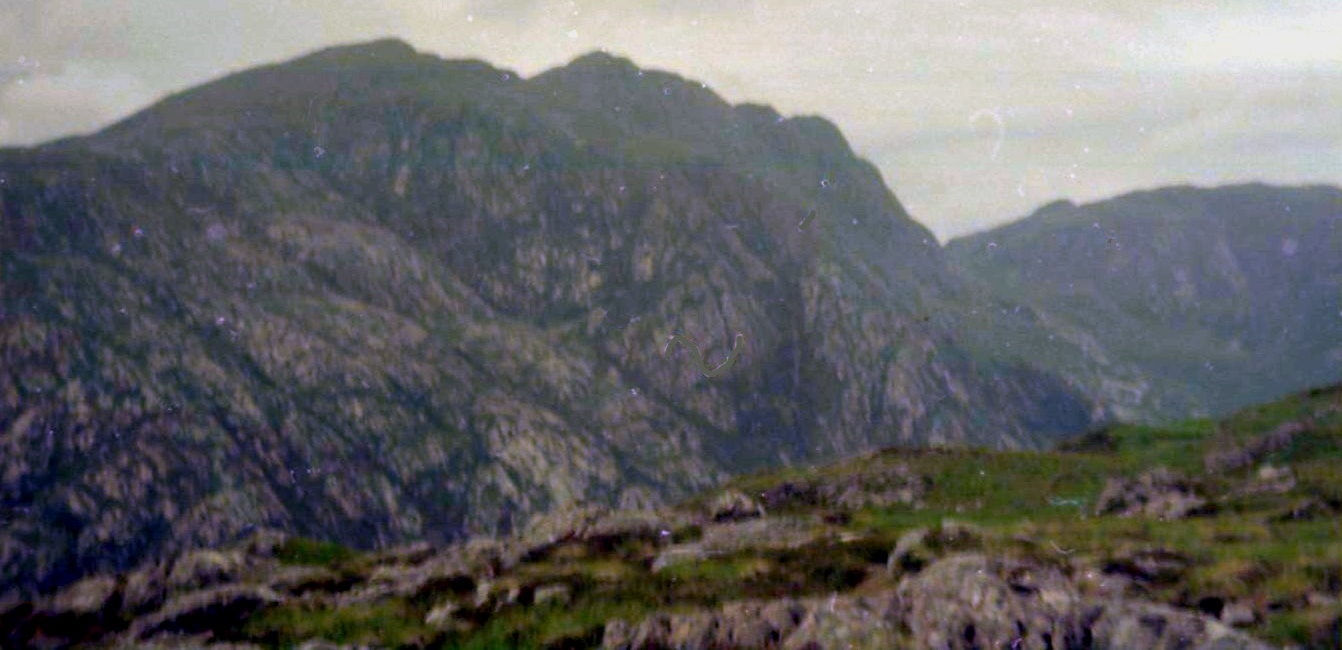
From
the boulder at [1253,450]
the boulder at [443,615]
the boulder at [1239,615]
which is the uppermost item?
the boulder at [1239,615]

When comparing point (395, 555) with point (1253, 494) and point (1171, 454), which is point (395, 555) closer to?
point (1253, 494)

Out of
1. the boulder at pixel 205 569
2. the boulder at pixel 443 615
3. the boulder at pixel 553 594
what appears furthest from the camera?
the boulder at pixel 205 569

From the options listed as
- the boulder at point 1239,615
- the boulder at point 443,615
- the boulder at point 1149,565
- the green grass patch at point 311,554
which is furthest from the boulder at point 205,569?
the boulder at point 1239,615

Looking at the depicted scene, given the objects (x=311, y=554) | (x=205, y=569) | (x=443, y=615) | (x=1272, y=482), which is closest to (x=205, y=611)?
(x=443, y=615)

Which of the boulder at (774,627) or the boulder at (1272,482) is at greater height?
the boulder at (774,627)

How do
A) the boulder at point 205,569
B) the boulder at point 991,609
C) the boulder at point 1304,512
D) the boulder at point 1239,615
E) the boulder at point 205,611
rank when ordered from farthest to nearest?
1. the boulder at point 205,569
2. the boulder at point 1304,512
3. the boulder at point 205,611
4. the boulder at point 991,609
5. the boulder at point 1239,615

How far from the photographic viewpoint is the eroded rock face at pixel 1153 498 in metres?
35.0

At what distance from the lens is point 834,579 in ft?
88.1

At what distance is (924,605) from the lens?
21.5 meters

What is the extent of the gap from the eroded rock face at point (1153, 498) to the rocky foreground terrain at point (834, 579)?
0.12 meters

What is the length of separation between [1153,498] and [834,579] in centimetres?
1754

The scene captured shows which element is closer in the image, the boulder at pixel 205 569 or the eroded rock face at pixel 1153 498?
the eroded rock face at pixel 1153 498

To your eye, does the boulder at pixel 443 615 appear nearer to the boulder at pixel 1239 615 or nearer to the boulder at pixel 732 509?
the boulder at pixel 732 509

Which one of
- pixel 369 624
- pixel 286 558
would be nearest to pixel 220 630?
pixel 369 624
